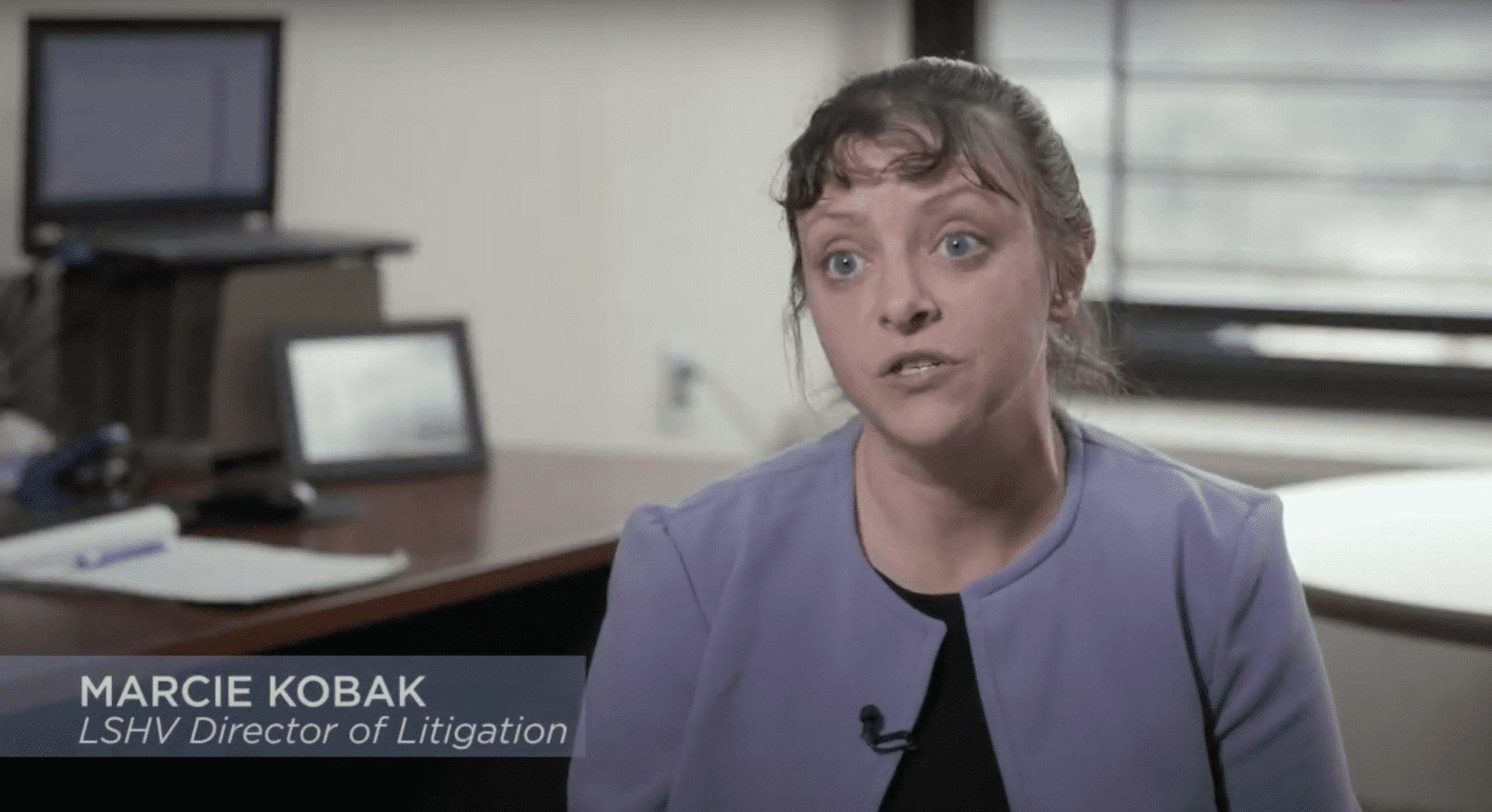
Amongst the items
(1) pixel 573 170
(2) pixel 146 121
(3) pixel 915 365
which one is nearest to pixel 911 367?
(3) pixel 915 365

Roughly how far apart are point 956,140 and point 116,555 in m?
1.03

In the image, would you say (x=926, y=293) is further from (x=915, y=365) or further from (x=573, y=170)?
(x=573, y=170)

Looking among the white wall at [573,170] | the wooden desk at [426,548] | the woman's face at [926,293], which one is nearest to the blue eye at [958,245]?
the woman's face at [926,293]

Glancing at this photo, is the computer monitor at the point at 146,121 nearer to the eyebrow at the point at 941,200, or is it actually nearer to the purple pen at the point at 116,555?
the purple pen at the point at 116,555

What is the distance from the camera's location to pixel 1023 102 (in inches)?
37.8

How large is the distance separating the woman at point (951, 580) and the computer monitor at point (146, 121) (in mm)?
1302

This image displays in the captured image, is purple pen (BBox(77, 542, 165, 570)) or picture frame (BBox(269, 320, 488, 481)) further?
picture frame (BBox(269, 320, 488, 481))

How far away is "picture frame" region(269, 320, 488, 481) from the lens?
208 cm

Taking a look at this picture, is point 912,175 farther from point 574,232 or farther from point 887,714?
point 574,232

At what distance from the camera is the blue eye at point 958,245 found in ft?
3.02

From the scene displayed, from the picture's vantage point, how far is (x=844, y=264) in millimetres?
938

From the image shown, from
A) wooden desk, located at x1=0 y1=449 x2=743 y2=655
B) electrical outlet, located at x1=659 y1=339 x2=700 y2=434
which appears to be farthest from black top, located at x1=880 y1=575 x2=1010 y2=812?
electrical outlet, located at x1=659 y1=339 x2=700 y2=434

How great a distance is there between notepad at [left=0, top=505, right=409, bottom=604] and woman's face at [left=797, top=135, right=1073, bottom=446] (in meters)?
0.77

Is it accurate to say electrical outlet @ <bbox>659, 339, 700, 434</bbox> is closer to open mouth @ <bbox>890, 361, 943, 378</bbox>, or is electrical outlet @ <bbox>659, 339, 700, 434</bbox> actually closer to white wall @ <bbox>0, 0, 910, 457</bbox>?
white wall @ <bbox>0, 0, 910, 457</bbox>
